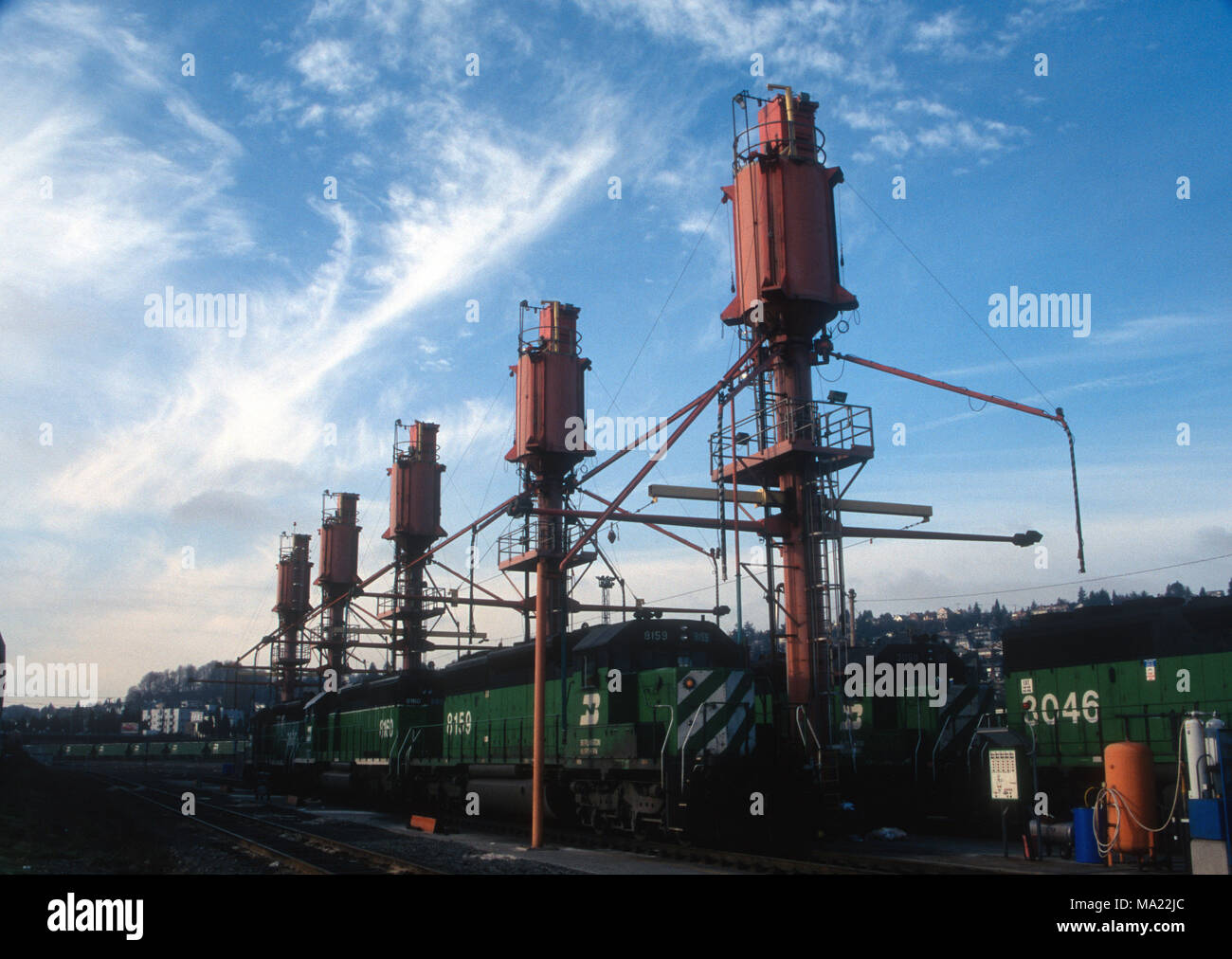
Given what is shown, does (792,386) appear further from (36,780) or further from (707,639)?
(36,780)

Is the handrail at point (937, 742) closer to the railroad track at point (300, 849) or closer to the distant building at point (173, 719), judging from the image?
the railroad track at point (300, 849)

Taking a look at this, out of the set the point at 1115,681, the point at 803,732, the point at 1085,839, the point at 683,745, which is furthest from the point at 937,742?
the point at 683,745

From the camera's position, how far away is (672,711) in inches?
603

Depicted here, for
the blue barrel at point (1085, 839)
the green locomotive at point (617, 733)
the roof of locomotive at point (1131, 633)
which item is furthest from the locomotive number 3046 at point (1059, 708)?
the green locomotive at point (617, 733)

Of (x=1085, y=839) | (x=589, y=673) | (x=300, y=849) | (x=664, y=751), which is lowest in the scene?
(x=300, y=849)

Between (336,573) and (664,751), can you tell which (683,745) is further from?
(336,573)

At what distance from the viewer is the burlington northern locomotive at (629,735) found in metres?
15.4

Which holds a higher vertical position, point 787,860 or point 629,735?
point 629,735

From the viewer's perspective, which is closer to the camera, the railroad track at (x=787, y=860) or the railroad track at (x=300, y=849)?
the railroad track at (x=787, y=860)

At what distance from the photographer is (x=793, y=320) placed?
71.4ft

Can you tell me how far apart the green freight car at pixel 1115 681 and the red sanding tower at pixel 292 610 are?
52.7 meters

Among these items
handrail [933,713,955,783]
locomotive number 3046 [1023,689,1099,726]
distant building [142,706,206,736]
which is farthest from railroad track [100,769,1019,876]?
distant building [142,706,206,736]

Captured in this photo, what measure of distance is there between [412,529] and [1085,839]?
123 ft
